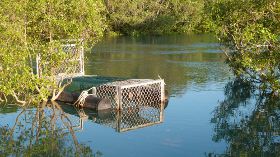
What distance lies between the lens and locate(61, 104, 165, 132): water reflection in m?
21.5

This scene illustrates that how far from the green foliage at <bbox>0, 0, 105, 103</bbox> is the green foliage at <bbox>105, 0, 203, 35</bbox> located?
5633cm

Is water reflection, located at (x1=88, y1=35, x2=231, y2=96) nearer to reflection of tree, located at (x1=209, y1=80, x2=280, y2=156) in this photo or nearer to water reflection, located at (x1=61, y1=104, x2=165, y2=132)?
reflection of tree, located at (x1=209, y1=80, x2=280, y2=156)

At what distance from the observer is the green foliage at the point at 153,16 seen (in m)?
82.2

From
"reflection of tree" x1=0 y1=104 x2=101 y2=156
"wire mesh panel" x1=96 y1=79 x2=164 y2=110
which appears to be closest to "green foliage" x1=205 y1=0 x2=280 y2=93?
"wire mesh panel" x1=96 y1=79 x2=164 y2=110

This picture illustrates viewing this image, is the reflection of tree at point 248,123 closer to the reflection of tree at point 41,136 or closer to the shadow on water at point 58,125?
the shadow on water at point 58,125

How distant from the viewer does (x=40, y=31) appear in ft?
83.0

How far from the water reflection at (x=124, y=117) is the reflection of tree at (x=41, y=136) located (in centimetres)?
79

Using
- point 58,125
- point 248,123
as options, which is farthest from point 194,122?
point 58,125

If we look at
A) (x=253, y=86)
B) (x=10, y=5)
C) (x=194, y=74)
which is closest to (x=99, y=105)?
(x=10, y=5)

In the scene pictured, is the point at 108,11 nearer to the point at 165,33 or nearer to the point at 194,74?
the point at 165,33

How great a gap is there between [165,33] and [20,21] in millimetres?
63599

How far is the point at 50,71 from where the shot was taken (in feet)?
81.1

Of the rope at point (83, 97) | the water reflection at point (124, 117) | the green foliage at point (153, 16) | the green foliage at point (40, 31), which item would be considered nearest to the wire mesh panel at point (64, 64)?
the green foliage at point (40, 31)

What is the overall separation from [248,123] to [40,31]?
1209 cm
